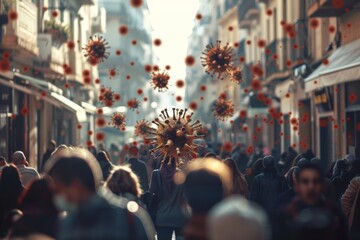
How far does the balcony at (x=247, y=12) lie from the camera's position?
139 feet

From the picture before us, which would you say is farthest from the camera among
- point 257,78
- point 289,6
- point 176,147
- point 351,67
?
point 257,78

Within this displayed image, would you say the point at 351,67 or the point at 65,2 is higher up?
the point at 65,2

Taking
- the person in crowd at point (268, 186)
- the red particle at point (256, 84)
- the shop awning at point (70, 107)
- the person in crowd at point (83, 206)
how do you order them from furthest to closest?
the red particle at point (256, 84), the shop awning at point (70, 107), the person in crowd at point (268, 186), the person in crowd at point (83, 206)

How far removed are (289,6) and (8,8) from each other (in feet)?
45.8

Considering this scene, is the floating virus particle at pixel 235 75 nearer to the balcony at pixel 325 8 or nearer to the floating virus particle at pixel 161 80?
the floating virus particle at pixel 161 80

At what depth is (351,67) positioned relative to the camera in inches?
706

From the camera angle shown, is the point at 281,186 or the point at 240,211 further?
the point at 281,186

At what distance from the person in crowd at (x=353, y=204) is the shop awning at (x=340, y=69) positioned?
6.91 meters

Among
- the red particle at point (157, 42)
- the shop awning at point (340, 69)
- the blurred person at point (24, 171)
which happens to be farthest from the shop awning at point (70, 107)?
the blurred person at point (24, 171)

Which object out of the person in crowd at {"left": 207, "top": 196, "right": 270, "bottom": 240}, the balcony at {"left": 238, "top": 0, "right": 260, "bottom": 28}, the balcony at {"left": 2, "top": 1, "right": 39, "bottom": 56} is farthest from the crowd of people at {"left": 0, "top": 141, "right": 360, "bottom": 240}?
the balcony at {"left": 238, "top": 0, "right": 260, "bottom": 28}

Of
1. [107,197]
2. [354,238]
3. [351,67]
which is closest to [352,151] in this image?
[351,67]

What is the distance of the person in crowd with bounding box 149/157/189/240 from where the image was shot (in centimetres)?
1095

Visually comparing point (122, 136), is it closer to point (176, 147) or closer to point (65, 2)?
point (65, 2)

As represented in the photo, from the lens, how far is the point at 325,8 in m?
23.4
